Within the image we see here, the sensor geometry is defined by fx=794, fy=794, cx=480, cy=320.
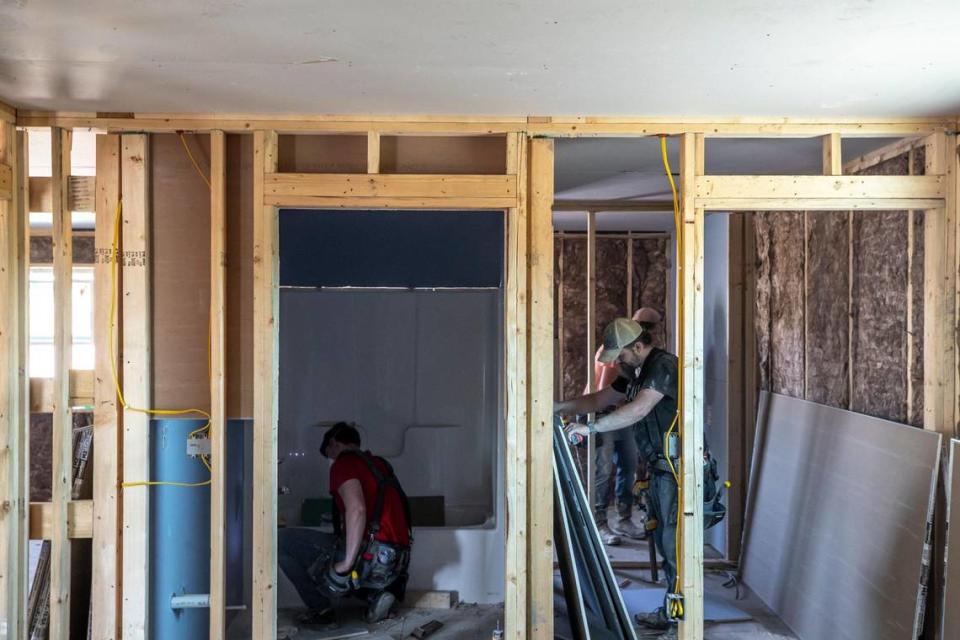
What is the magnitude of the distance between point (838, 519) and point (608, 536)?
238cm

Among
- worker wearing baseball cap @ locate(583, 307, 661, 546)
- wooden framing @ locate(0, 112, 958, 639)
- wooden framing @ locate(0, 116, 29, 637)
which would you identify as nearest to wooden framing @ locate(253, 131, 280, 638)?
wooden framing @ locate(0, 112, 958, 639)

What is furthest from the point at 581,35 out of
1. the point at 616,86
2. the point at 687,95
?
the point at 687,95

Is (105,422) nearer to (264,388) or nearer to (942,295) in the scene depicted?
(264,388)

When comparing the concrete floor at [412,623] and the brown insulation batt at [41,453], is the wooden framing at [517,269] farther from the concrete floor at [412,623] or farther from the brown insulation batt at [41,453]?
the brown insulation batt at [41,453]

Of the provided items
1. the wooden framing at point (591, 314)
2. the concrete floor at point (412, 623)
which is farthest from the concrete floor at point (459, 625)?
the wooden framing at point (591, 314)

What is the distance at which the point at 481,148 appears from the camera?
349 centimetres

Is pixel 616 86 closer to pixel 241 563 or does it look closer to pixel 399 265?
pixel 399 265

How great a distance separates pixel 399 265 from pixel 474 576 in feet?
6.65

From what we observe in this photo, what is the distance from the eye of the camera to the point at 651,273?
757 centimetres

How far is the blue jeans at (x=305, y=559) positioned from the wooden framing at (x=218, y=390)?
90cm

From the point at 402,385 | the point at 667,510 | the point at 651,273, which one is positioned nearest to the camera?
the point at 667,510

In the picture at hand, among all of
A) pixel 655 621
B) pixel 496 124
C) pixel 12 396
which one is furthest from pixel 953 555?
pixel 12 396

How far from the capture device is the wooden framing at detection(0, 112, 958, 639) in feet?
11.0

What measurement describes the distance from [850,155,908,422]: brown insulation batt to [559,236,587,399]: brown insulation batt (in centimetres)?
362
